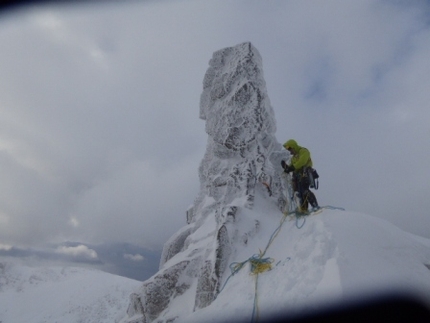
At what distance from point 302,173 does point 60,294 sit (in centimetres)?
5816

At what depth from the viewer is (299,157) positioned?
1121 cm

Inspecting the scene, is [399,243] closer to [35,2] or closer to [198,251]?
[198,251]

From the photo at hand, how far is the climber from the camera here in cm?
1072

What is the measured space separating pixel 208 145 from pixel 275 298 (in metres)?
13.6

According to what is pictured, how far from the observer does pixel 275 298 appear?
5.78m

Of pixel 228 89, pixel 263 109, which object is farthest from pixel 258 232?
pixel 228 89

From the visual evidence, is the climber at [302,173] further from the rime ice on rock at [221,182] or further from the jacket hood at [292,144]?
the rime ice on rock at [221,182]

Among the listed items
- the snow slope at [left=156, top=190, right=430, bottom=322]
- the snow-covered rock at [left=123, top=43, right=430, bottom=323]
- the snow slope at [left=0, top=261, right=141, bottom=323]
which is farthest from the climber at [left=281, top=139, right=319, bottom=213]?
the snow slope at [left=0, top=261, right=141, bottom=323]

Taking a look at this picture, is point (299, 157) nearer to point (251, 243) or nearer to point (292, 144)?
point (292, 144)

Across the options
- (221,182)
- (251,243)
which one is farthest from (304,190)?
(221,182)

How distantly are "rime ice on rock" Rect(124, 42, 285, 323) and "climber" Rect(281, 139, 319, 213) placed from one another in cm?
217

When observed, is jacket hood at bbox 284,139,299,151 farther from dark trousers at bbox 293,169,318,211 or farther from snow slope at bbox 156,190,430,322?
snow slope at bbox 156,190,430,322

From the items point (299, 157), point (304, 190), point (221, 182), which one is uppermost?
point (221, 182)

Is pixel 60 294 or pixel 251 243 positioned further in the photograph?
pixel 60 294
